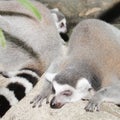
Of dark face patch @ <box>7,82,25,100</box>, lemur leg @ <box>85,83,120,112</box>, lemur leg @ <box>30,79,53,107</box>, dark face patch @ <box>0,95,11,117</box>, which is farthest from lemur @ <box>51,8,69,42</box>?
lemur leg @ <box>85,83,120,112</box>

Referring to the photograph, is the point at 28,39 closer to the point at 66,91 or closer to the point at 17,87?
the point at 17,87

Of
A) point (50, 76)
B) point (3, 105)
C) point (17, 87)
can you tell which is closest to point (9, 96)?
point (3, 105)

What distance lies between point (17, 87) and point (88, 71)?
3.12 ft

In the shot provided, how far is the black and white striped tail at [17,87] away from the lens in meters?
4.30

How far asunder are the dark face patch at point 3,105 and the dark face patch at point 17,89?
14 centimetres

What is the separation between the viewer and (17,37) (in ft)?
17.4

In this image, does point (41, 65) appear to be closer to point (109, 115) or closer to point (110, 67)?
point (110, 67)

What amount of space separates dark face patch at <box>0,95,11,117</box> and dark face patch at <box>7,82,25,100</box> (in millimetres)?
137

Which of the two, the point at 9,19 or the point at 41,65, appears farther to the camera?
the point at 9,19

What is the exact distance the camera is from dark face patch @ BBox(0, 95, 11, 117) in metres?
4.14

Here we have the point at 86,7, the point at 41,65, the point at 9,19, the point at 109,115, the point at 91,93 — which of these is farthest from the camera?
the point at 86,7

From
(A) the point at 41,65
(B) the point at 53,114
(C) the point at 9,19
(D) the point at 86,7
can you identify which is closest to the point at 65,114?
(B) the point at 53,114

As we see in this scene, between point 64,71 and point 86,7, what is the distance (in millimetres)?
2753

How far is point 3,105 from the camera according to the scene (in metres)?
4.24
